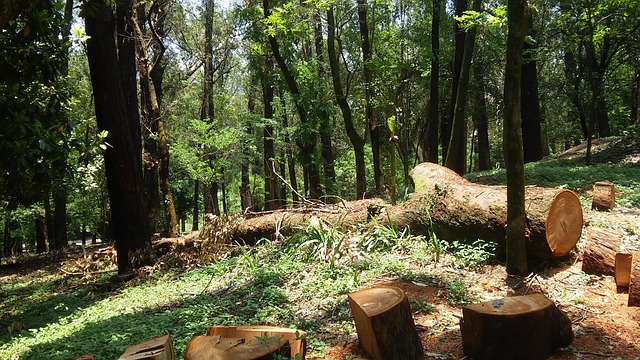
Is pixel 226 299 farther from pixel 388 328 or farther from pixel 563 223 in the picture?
pixel 563 223

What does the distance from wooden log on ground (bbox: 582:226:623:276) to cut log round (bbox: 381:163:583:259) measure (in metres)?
0.26

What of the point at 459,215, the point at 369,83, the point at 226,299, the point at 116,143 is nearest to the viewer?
the point at 226,299

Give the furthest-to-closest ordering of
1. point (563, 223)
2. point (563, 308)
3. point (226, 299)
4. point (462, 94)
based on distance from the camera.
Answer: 1. point (462, 94)
2. point (226, 299)
3. point (563, 223)
4. point (563, 308)

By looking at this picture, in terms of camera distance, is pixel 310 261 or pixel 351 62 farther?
pixel 351 62

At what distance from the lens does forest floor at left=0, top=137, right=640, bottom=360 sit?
4.02m

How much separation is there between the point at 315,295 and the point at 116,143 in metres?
5.15

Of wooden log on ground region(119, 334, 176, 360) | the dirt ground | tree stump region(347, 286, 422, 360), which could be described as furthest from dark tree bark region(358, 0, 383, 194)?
wooden log on ground region(119, 334, 176, 360)

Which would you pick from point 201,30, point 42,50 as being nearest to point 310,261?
point 42,50

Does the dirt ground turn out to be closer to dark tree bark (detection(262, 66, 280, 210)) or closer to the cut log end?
the cut log end

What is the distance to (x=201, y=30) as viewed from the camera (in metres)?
23.3

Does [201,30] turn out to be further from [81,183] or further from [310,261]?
[310,261]

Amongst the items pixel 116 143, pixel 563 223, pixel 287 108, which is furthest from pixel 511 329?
pixel 287 108

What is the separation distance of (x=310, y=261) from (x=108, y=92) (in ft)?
16.3

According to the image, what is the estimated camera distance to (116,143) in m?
7.98
